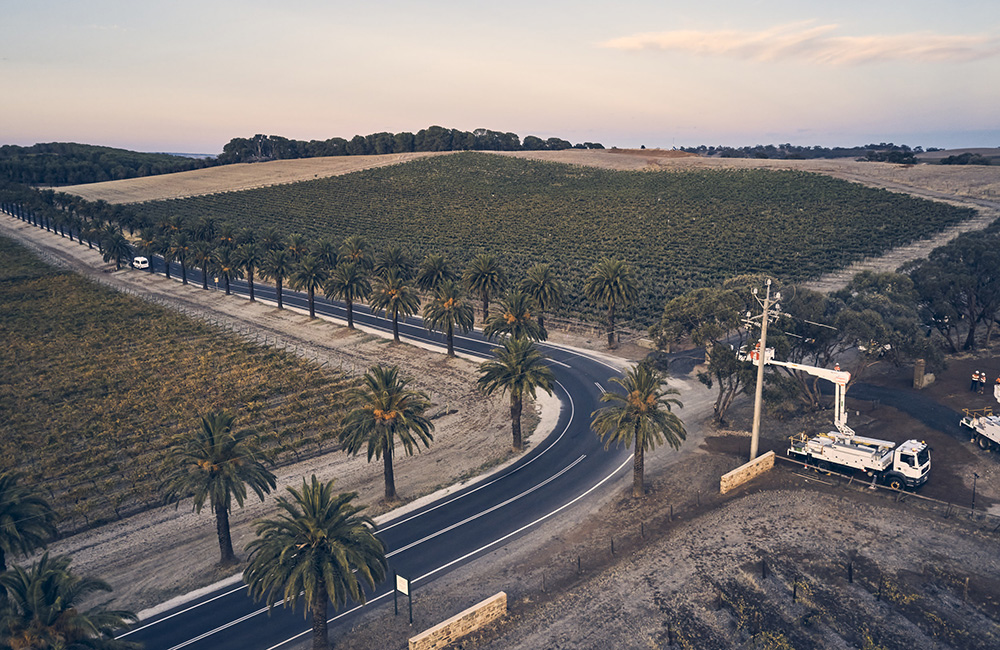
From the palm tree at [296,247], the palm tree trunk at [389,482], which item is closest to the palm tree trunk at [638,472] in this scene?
the palm tree trunk at [389,482]

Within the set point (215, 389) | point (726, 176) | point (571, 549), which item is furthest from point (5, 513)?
point (726, 176)

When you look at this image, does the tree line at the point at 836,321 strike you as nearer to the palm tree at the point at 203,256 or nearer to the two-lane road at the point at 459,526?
the two-lane road at the point at 459,526

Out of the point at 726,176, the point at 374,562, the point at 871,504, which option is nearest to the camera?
the point at 374,562

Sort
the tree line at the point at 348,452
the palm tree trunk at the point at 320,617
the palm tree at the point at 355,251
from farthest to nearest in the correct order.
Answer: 1. the palm tree at the point at 355,251
2. the palm tree trunk at the point at 320,617
3. the tree line at the point at 348,452

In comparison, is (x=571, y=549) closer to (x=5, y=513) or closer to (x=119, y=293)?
(x=5, y=513)

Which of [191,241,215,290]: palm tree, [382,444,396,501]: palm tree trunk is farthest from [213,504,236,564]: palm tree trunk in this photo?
[191,241,215,290]: palm tree

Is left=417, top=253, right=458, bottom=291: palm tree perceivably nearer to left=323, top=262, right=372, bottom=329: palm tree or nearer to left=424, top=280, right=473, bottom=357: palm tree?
left=323, top=262, right=372, bottom=329: palm tree

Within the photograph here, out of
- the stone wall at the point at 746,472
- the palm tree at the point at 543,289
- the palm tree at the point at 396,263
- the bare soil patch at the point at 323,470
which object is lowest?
the bare soil patch at the point at 323,470
